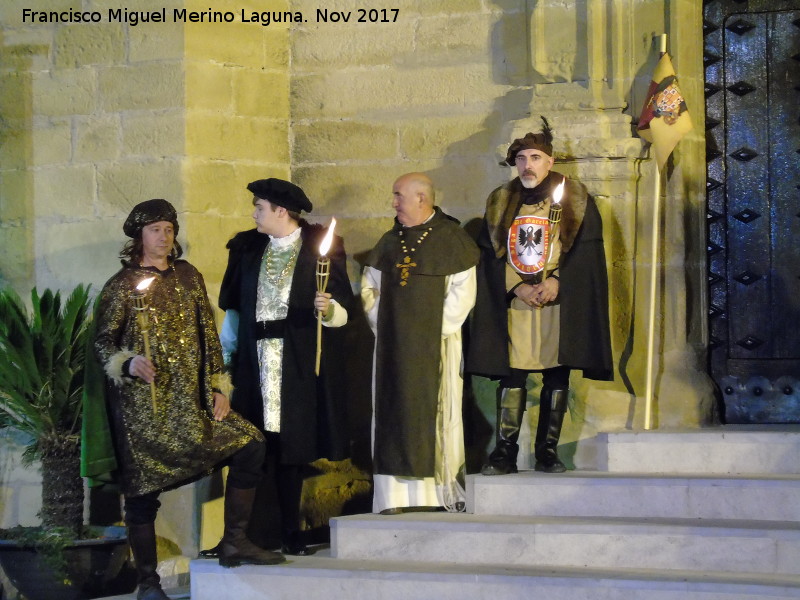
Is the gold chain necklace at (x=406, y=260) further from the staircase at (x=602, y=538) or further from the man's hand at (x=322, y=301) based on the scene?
the staircase at (x=602, y=538)

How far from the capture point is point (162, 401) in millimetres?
6098

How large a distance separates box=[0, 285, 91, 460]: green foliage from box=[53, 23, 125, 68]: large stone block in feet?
4.64

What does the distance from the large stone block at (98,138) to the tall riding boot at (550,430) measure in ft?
9.01

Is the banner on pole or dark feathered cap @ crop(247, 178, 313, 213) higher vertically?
the banner on pole

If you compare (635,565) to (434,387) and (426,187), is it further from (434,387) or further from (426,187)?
(426,187)

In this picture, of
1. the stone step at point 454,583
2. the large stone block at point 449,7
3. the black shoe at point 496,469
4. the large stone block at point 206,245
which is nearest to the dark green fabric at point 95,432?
the stone step at point 454,583

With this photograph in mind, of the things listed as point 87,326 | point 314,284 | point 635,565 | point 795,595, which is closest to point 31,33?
point 87,326

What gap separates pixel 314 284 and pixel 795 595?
2.78 m

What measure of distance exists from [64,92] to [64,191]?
0.56 metres

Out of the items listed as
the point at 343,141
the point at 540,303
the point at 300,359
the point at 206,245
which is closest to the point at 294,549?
the point at 300,359

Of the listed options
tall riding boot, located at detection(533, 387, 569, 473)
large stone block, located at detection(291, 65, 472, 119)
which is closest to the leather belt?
tall riding boot, located at detection(533, 387, 569, 473)

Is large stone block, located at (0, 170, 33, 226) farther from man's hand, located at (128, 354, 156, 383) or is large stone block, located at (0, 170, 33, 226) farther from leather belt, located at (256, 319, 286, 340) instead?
man's hand, located at (128, 354, 156, 383)

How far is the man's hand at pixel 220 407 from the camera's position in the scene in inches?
245

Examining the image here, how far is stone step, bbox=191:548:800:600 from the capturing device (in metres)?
5.42
